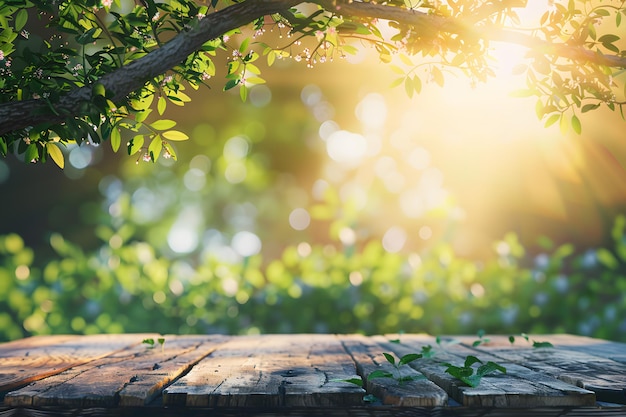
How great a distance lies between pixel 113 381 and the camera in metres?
1.79

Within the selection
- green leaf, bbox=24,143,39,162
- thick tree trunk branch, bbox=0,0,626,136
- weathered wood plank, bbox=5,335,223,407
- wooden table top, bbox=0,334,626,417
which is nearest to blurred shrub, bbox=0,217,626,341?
wooden table top, bbox=0,334,626,417

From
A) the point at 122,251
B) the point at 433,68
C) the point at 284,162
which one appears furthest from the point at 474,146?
the point at 433,68

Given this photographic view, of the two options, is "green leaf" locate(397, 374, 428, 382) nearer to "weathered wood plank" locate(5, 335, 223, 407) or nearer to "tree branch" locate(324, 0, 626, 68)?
"weathered wood plank" locate(5, 335, 223, 407)

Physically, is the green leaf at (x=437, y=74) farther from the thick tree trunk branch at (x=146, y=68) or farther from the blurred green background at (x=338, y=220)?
the thick tree trunk branch at (x=146, y=68)

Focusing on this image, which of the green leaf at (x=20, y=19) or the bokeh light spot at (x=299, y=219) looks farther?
the bokeh light spot at (x=299, y=219)

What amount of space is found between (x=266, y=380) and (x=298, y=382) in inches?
3.7

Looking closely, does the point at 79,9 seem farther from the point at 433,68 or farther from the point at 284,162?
the point at 284,162

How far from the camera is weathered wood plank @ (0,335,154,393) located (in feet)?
6.49

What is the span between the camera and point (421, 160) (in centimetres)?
925

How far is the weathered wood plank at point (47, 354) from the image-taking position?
198cm

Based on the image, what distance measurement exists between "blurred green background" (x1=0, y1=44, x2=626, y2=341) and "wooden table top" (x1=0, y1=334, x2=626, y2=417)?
3.10ft

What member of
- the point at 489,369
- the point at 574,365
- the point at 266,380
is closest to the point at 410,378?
the point at 489,369

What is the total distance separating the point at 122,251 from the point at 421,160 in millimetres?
5283

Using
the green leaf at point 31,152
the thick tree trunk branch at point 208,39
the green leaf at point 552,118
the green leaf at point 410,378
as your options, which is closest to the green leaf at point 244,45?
the thick tree trunk branch at point 208,39
